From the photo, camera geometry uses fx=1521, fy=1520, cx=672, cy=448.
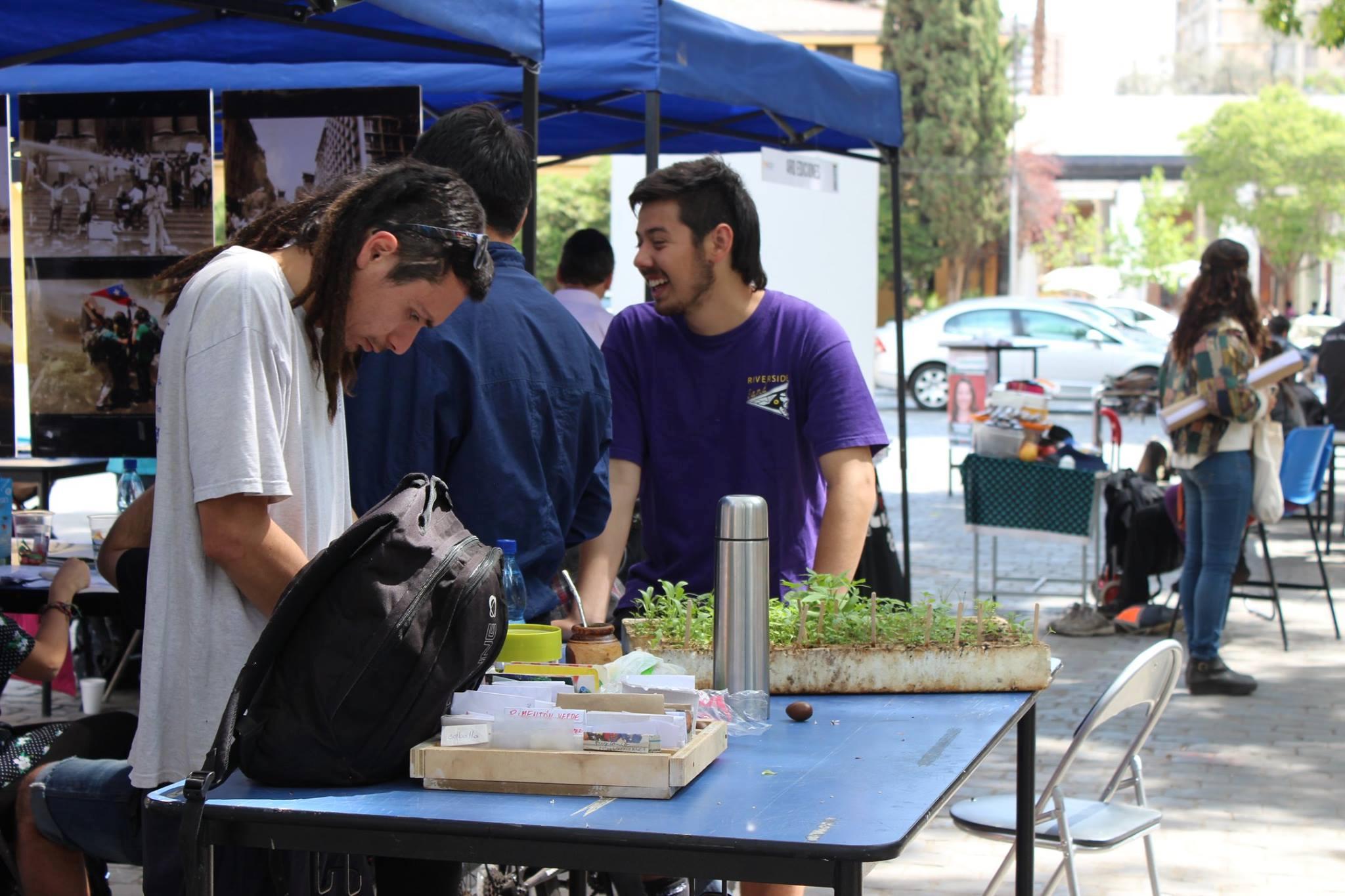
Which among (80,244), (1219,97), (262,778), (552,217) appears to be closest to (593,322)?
(80,244)

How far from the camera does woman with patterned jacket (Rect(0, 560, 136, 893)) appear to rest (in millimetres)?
3209

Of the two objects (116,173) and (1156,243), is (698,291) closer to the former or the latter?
(116,173)

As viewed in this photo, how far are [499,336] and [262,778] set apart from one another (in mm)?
1150

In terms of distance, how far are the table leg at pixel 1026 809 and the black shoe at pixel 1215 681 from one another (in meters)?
4.01

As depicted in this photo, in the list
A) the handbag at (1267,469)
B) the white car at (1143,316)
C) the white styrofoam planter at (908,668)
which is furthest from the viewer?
the white car at (1143,316)

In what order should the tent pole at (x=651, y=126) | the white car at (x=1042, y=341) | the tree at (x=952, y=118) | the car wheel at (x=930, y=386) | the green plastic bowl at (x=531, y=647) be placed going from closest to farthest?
the green plastic bowl at (x=531, y=647), the tent pole at (x=651, y=126), the white car at (x=1042, y=341), the car wheel at (x=930, y=386), the tree at (x=952, y=118)

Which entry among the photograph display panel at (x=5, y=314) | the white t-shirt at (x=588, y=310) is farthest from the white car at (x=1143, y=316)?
the photograph display panel at (x=5, y=314)

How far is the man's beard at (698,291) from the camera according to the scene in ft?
11.4

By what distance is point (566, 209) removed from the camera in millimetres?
34406

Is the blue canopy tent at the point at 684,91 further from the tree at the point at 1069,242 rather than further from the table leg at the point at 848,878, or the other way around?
the tree at the point at 1069,242

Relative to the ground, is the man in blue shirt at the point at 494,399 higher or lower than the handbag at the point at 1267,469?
higher

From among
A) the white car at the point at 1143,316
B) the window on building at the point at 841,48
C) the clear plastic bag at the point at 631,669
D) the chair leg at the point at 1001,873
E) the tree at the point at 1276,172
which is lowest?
the chair leg at the point at 1001,873

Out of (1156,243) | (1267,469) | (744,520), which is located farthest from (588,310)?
(1156,243)

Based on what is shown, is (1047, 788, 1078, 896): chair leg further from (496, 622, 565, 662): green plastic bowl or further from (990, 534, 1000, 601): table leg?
(990, 534, 1000, 601): table leg
